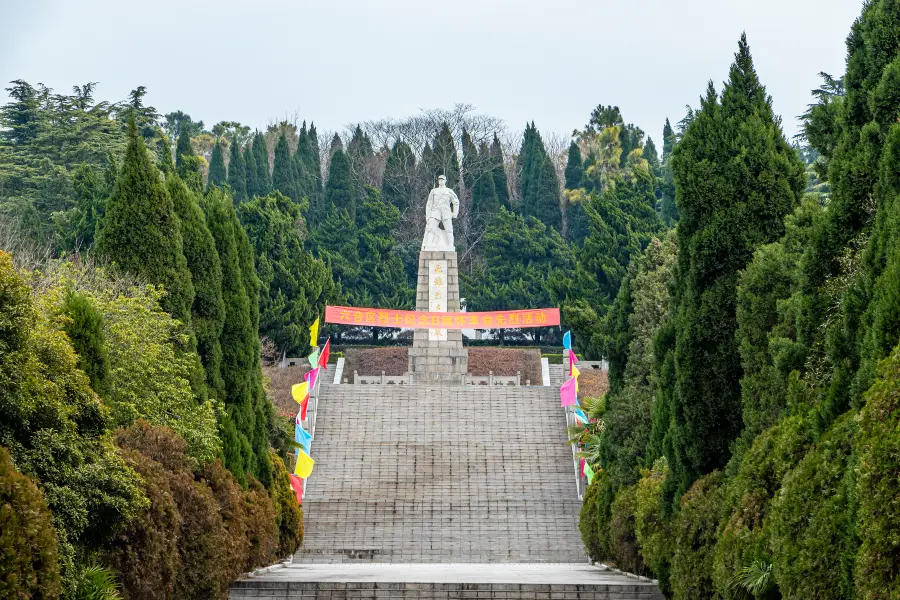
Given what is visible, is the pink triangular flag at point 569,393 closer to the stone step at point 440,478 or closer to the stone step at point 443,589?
the stone step at point 440,478

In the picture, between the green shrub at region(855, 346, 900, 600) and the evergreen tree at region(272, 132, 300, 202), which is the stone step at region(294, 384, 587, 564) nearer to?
the green shrub at region(855, 346, 900, 600)

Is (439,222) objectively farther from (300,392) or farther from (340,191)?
(340,191)

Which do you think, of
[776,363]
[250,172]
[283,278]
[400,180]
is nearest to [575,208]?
[400,180]

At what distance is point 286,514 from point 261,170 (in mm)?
39752

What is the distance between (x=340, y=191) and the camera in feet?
198

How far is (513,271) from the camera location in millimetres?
56156

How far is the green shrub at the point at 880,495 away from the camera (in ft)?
33.9

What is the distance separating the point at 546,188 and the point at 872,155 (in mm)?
48144

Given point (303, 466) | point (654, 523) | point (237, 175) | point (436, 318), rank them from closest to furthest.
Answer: point (654, 523)
point (303, 466)
point (436, 318)
point (237, 175)

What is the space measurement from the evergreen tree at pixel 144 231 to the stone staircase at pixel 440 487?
4659 millimetres

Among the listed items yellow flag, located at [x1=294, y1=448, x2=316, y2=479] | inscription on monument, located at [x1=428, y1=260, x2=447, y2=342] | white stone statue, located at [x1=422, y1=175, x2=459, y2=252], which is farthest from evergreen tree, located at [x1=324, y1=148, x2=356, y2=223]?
yellow flag, located at [x1=294, y1=448, x2=316, y2=479]

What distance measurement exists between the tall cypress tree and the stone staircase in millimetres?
4764

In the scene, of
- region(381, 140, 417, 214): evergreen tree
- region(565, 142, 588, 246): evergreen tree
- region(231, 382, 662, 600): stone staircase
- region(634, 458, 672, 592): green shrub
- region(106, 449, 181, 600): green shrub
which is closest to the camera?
region(106, 449, 181, 600): green shrub

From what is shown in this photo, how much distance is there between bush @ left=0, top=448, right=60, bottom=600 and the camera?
432 inches
